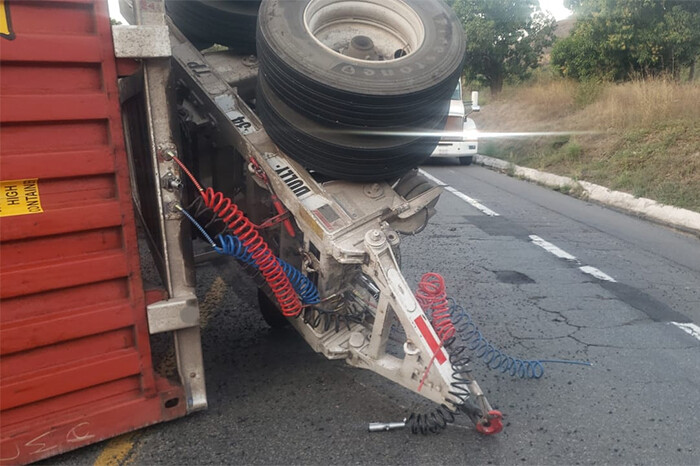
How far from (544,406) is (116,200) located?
2684 mm

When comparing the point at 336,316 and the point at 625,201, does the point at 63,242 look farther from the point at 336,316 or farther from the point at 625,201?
the point at 625,201

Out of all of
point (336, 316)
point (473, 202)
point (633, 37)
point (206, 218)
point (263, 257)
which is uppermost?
point (633, 37)

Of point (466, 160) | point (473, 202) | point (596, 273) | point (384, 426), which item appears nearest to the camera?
point (384, 426)

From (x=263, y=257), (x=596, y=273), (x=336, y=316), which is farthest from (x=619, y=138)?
(x=263, y=257)

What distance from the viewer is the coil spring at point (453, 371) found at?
2.98 metres

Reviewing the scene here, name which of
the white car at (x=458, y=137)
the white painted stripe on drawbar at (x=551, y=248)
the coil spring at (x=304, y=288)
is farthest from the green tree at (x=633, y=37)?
the coil spring at (x=304, y=288)

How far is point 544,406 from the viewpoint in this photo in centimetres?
363

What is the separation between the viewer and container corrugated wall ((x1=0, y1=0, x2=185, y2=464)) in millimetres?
2553

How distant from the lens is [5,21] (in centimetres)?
245

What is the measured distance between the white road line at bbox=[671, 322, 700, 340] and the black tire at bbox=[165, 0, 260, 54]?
157 inches

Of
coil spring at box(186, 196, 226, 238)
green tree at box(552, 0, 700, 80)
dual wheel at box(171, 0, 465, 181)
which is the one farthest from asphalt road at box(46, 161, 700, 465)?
green tree at box(552, 0, 700, 80)

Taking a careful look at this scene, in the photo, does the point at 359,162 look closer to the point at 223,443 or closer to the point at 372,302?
the point at 372,302

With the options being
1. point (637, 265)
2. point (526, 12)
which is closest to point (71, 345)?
point (637, 265)

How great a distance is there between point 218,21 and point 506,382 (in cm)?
310
